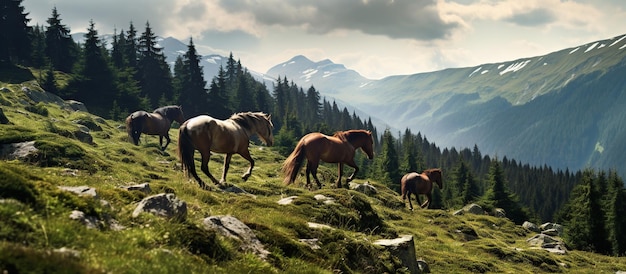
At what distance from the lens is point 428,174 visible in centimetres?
4950

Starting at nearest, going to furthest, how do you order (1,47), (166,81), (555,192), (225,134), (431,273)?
1. (431,273)
2. (225,134)
3. (1,47)
4. (166,81)
5. (555,192)

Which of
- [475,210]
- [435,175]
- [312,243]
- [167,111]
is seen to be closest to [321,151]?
[312,243]

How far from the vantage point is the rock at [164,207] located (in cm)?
779

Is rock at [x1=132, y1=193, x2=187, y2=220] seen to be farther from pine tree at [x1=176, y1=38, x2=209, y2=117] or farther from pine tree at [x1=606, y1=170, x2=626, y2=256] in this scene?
pine tree at [x1=176, y1=38, x2=209, y2=117]

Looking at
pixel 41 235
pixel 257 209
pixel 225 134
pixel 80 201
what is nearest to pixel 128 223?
pixel 80 201

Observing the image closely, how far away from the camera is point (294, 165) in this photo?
75.9ft

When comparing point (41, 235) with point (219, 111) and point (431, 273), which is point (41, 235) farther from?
point (219, 111)

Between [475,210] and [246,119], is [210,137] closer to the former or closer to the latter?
[246,119]

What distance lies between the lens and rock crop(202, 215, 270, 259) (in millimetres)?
8297

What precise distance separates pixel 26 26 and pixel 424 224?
86.4 metres

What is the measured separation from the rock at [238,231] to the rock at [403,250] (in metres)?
5.44

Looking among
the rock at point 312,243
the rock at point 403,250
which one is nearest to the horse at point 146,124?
the rock at point 403,250

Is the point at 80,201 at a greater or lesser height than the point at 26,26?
lesser

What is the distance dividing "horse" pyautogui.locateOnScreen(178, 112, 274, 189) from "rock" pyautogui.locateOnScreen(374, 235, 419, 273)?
7304 mm
